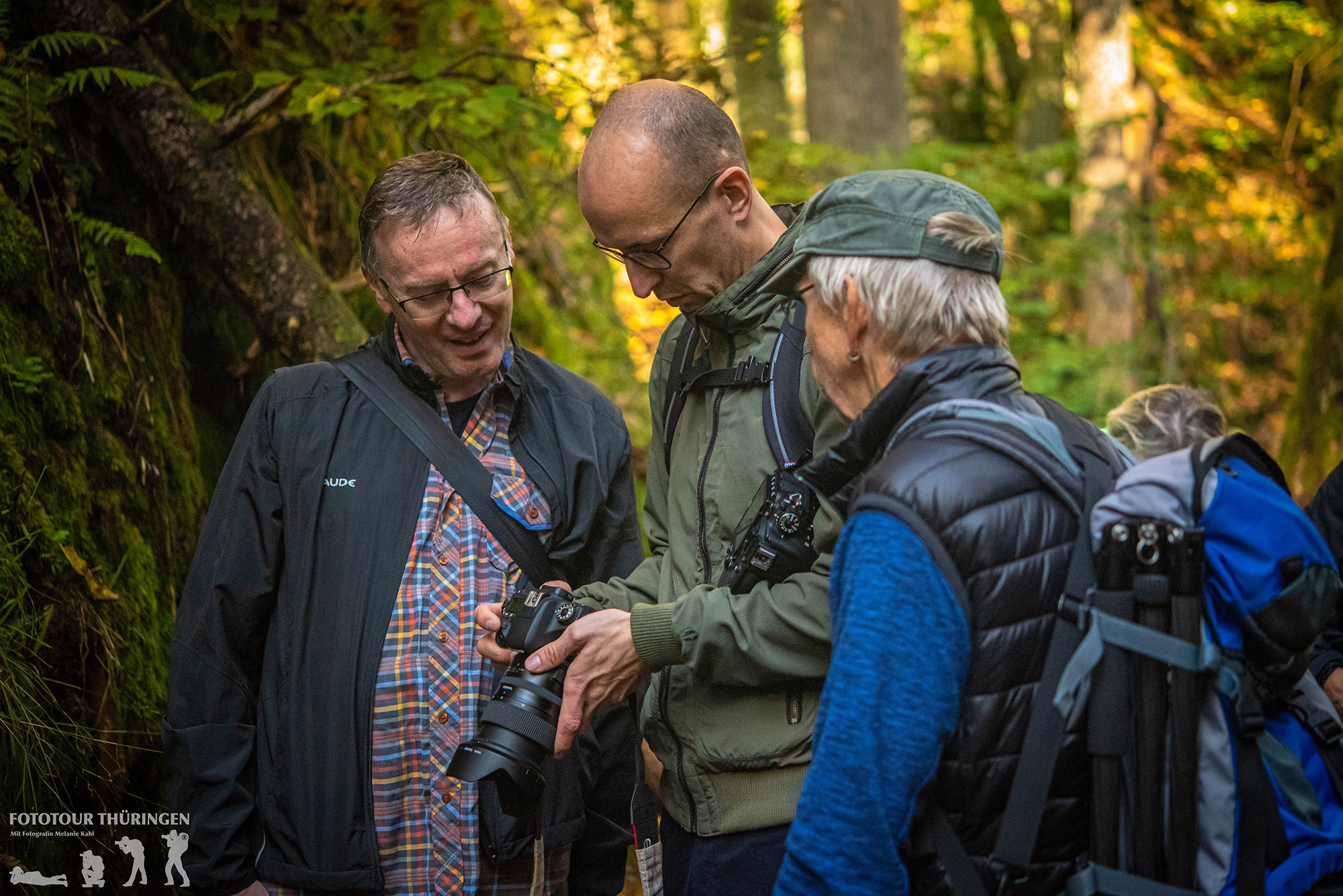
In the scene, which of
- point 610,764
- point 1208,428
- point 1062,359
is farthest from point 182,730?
point 1062,359

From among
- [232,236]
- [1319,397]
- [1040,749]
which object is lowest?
[1319,397]

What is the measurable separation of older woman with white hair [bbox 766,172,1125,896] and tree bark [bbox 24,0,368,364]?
2328mm

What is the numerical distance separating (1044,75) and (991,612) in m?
12.5

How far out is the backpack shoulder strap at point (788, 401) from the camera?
198 cm

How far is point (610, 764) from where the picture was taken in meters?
2.63

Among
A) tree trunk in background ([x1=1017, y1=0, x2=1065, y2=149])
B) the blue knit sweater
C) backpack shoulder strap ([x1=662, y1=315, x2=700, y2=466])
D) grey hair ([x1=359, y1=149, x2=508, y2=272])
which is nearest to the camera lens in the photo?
backpack shoulder strap ([x1=662, y1=315, x2=700, y2=466])

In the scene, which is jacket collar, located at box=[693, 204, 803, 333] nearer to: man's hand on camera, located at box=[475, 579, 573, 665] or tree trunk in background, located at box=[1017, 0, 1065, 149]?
man's hand on camera, located at box=[475, 579, 573, 665]

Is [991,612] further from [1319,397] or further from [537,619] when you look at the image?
[1319,397]

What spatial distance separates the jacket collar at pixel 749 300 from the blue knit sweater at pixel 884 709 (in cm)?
79

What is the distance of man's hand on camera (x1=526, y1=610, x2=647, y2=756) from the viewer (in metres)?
2.03

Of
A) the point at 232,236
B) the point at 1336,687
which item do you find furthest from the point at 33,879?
the point at 1336,687

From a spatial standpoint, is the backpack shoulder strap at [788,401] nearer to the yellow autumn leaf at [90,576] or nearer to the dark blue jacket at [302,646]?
the dark blue jacket at [302,646]

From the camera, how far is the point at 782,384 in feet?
6.61

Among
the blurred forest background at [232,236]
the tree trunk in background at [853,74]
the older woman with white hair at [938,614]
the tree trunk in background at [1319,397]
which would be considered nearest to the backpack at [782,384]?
the older woman with white hair at [938,614]
